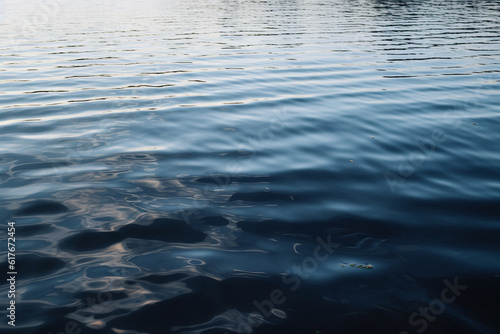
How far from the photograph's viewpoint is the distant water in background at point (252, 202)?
328 cm

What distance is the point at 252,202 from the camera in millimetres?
5145

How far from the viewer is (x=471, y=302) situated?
3.38 m

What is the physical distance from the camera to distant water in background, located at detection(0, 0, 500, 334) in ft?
10.8

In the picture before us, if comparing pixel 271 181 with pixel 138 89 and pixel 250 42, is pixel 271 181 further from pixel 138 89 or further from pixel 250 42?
pixel 250 42

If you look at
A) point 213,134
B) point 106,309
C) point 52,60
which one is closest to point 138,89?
point 213,134
